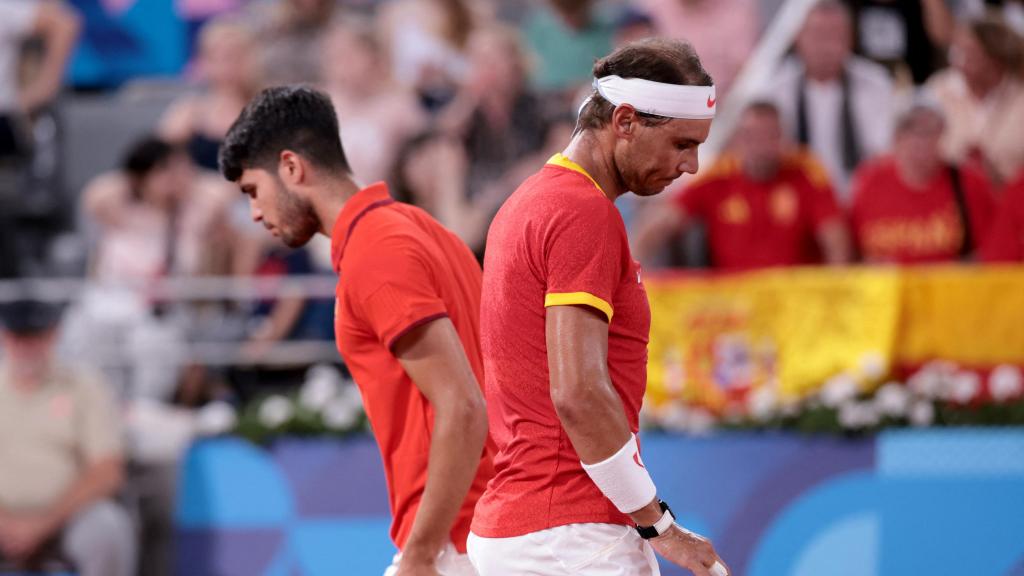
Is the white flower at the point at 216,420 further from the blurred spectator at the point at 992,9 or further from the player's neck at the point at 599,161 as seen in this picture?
the player's neck at the point at 599,161

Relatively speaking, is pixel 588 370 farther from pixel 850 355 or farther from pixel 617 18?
pixel 617 18

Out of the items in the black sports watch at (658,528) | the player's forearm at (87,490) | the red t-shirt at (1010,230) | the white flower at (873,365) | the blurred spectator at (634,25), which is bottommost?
the player's forearm at (87,490)

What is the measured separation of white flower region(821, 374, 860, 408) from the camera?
715 cm

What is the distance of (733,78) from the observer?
369 inches

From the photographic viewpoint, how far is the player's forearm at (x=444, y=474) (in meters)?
3.40

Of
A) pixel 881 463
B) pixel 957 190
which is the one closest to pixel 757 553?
pixel 881 463

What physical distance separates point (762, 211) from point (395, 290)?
16.3ft

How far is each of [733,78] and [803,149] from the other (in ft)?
3.56

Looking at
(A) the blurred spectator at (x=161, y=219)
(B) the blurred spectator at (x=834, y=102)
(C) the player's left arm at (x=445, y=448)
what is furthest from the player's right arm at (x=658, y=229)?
(C) the player's left arm at (x=445, y=448)

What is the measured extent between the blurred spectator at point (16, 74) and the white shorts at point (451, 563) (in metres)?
8.04

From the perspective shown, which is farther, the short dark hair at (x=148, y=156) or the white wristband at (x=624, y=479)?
the short dark hair at (x=148, y=156)

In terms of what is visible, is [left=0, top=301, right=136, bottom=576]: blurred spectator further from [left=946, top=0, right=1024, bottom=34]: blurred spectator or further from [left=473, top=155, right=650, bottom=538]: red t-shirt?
[left=946, top=0, right=1024, bottom=34]: blurred spectator

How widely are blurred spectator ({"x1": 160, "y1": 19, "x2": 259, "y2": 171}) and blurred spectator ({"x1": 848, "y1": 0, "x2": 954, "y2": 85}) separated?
163 inches

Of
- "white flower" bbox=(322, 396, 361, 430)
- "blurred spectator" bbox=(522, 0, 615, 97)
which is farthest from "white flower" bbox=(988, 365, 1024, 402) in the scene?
"blurred spectator" bbox=(522, 0, 615, 97)
